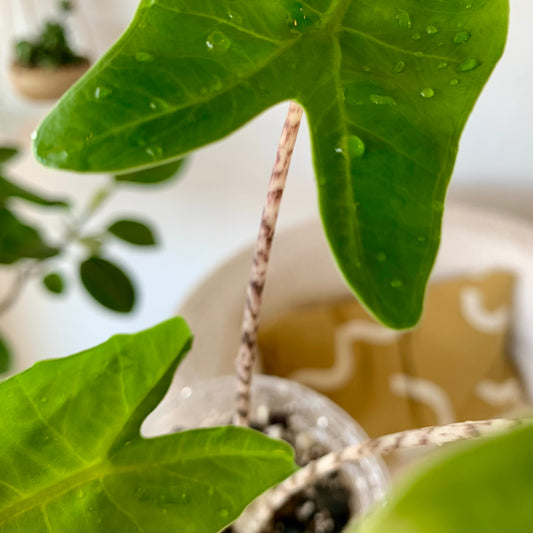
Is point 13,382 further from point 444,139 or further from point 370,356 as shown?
point 370,356

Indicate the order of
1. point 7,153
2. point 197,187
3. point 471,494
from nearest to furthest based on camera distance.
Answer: point 471,494 < point 7,153 < point 197,187

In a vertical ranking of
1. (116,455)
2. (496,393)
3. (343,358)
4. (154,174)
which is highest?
(154,174)

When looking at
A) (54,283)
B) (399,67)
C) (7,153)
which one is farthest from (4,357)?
(399,67)

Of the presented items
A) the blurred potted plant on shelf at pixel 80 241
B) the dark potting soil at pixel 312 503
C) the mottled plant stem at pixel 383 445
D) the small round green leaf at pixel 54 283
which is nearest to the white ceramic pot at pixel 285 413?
the dark potting soil at pixel 312 503

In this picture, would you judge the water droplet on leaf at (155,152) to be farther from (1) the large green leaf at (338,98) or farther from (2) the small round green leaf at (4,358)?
(2) the small round green leaf at (4,358)

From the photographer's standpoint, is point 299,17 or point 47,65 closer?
point 299,17

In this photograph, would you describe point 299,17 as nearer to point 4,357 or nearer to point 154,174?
point 154,174
